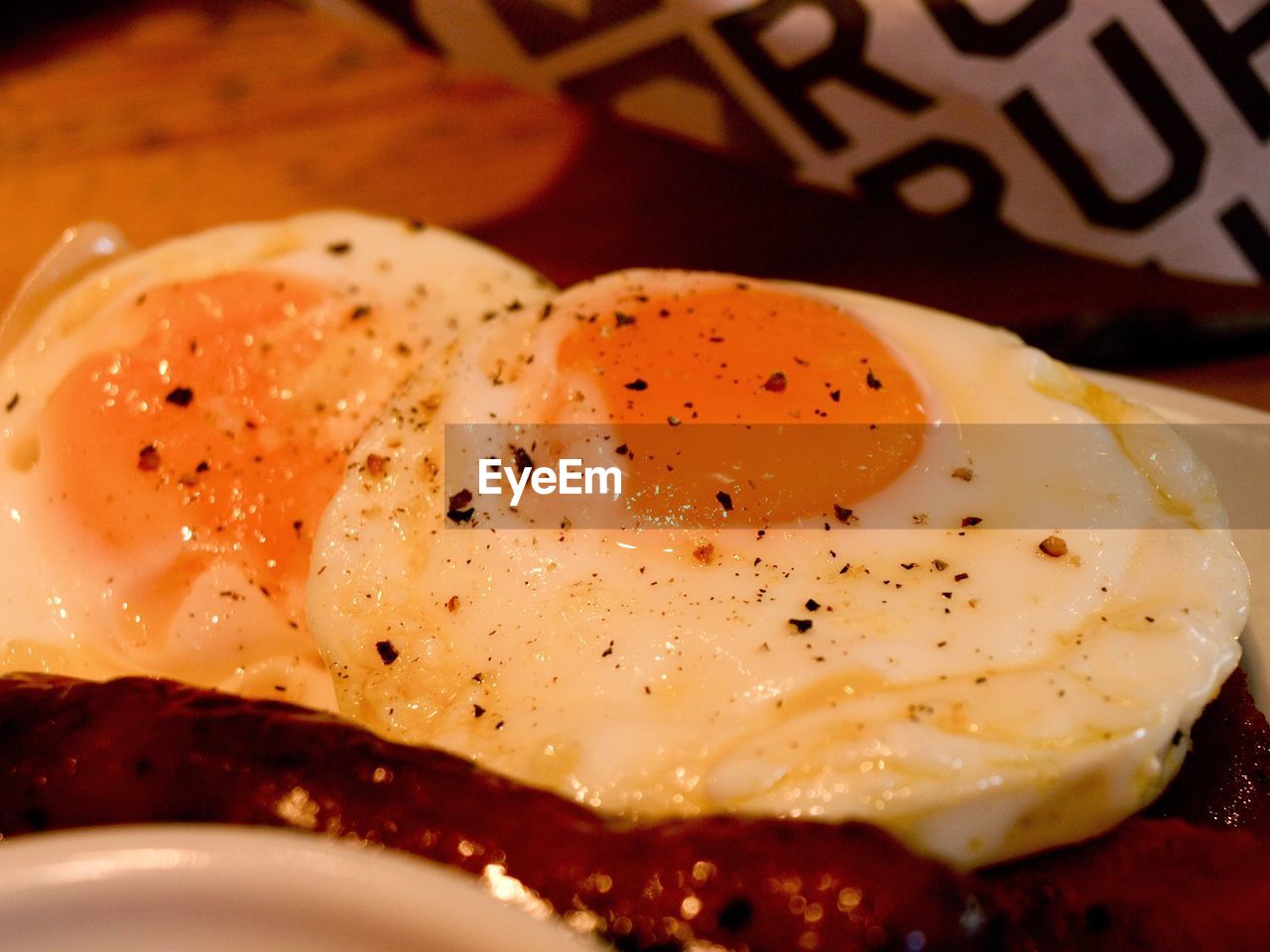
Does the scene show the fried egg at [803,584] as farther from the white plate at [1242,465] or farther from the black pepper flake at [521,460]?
the white plate at [1242,465]

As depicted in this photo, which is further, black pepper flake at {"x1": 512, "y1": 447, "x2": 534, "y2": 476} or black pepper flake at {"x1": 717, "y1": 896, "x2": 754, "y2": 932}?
black pepper flake at {"x1": 512, "y1": 447, "x2": 534, "y2": 476}

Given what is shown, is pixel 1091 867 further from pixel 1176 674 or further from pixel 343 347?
pixel 343 347

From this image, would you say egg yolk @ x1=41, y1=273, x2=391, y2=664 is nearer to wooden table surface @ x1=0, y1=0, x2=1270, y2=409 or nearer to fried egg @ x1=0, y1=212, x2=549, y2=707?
fried egg @ x1=0, y1=212, x2=549, y2=707

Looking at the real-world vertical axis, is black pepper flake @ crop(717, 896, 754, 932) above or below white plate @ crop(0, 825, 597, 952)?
below

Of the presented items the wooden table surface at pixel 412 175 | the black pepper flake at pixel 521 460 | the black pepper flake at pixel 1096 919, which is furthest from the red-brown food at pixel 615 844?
the wooden table surface at pixel 412 175

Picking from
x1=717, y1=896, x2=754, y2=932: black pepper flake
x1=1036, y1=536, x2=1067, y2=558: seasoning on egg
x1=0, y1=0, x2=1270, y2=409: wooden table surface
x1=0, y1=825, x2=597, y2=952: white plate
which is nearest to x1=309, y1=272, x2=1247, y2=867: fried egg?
x1=1036, y1=536, x2=1067, y2=558: seasoning on egg

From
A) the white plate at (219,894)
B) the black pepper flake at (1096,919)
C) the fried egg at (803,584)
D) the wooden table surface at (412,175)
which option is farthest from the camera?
the wooden table surface at (412,175)

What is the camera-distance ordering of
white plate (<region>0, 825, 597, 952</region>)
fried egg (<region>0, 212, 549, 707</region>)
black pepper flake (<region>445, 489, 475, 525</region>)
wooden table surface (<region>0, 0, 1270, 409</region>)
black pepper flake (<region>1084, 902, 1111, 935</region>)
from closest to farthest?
white plate (<region>0, 825, 597, 952</region>), black pepper flake (<region>1084, 902, 1111, 935</region>), black pepper flake (<region>445, 489, 475, 525</region>), fried egg (<region>0, 212, 549, 707</region>), wooden table surface (<region>0, 0, 1270, 409</region>)
